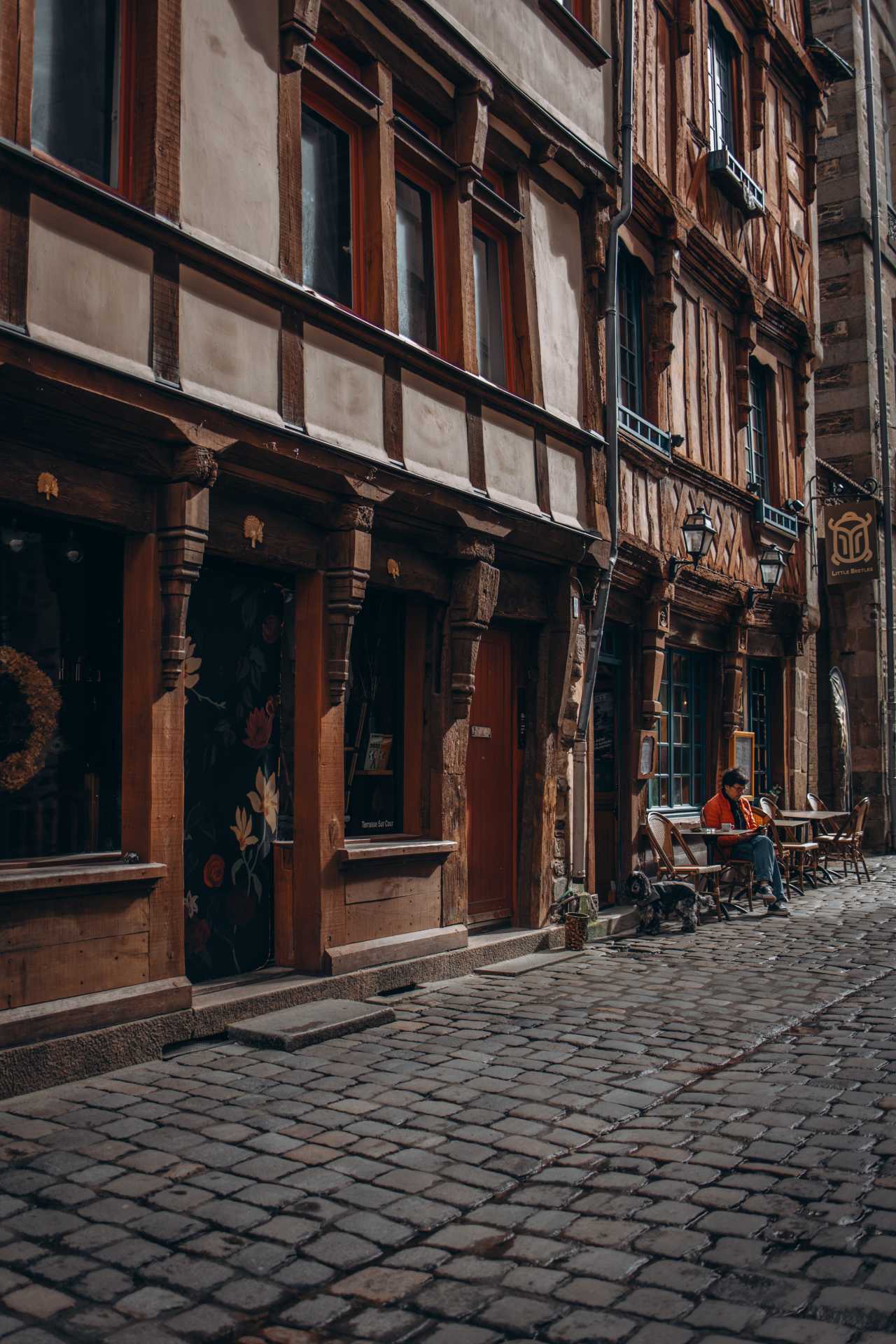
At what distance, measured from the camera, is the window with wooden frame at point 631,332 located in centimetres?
1162

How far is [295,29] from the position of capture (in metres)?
6.79

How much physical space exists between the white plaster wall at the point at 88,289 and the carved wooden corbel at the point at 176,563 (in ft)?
1.93

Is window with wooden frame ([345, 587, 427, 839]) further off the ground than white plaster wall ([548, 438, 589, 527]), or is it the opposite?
white plaster wall ([548, 438, 589, 527])

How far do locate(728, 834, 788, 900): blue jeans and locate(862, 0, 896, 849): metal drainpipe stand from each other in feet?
24.6

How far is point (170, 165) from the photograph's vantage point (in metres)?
6.02

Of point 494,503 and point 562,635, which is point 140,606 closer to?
point 494,503

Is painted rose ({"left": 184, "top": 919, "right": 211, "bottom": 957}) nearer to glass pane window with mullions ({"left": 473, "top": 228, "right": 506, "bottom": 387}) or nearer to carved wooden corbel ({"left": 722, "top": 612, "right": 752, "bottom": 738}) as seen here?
glass pane window with mullions ({"left": 473, "top": 228, "right": 506, "bottom": 387})

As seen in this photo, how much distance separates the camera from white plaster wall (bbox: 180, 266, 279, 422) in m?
6.11

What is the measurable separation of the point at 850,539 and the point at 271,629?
11623 millimetres

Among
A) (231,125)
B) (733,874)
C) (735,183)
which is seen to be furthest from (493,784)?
(735,183)

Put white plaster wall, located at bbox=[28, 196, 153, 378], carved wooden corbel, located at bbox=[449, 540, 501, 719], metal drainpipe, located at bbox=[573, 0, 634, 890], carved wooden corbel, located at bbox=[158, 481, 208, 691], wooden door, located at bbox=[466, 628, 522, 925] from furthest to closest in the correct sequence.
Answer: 1. metal drainpipe, located at bbox=[573, 0, 634, 890]
2. wooden door, located at bbox=[466, 628, 522, 925]
3. carved wooden corbel, located at bbox=[449, 540, 501, 719]
4. carved wooden corbel, located at bbox=[158, 481, 208, 691]
5. white plaster wall, located at bbox=[28, 196, 153, 378]

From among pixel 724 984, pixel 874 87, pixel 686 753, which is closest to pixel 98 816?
pixel 724 984

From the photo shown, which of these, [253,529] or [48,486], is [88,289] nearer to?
[48,486]

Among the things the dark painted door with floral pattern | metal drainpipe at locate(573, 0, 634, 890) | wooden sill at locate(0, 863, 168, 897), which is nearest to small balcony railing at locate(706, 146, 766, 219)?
metal drainpipe at locate(573, 0, 634, 890)
